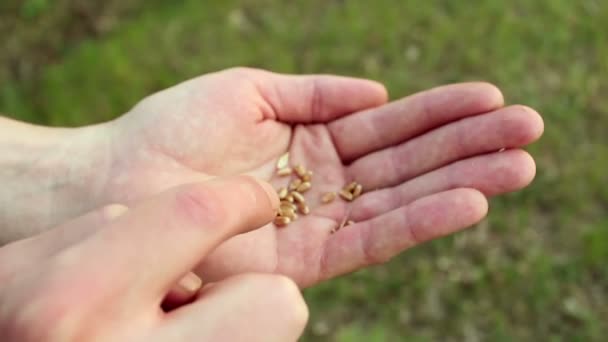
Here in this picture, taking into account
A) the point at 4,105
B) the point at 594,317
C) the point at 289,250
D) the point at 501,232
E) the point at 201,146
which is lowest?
the point at 594,317

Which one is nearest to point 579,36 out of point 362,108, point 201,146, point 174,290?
point 362,108

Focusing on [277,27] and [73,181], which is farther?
[277,27]

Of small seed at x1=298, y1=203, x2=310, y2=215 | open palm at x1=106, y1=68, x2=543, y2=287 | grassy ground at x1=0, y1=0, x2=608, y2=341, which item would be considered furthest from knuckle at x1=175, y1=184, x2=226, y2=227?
grassy ground at x1=0, y1=0, x2=608, y2=341

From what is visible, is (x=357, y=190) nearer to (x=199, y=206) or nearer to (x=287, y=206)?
(x=287, y=206)

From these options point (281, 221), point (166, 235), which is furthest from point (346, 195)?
point (166, 235)

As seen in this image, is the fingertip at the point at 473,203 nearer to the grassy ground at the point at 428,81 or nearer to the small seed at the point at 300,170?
the small seed at the point at 300,170

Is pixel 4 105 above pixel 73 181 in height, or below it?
below

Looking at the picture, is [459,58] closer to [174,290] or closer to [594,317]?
[594,317]
